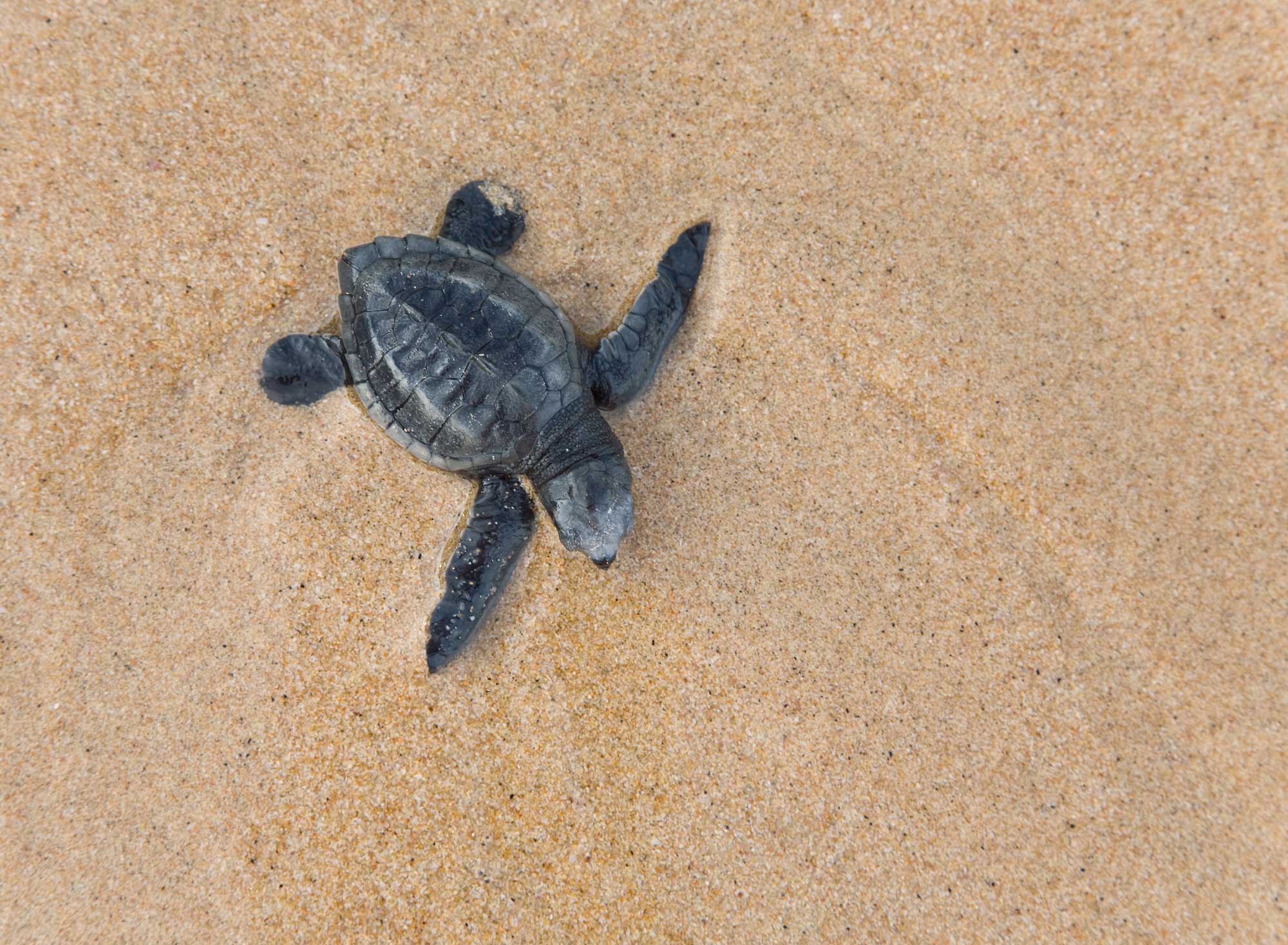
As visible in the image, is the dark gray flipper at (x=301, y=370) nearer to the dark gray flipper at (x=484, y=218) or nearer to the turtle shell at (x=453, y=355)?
the turtle shell at (x=453, y=355)

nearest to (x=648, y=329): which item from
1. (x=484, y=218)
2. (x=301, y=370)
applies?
(x=484, y=218)

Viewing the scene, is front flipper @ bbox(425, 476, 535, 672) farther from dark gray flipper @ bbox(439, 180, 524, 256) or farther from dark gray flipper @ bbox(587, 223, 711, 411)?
dark gray flipper @ bbox(439, 180, 524, 256)

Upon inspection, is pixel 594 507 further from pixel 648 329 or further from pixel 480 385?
pixel 648 329

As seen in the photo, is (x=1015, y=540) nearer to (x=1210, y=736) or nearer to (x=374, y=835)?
(x=1210, y=736)

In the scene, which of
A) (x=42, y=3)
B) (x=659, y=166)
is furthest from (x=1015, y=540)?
(x=42, y=3)

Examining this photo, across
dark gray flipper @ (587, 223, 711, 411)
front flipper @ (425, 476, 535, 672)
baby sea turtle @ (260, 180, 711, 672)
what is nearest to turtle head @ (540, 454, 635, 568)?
baby sea turtle @ (260, 180, 711, 672)

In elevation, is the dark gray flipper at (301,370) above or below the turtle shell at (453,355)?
below

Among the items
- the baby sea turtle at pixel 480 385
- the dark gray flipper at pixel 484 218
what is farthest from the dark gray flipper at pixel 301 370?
the dark gray flipper at pixel 484 218
